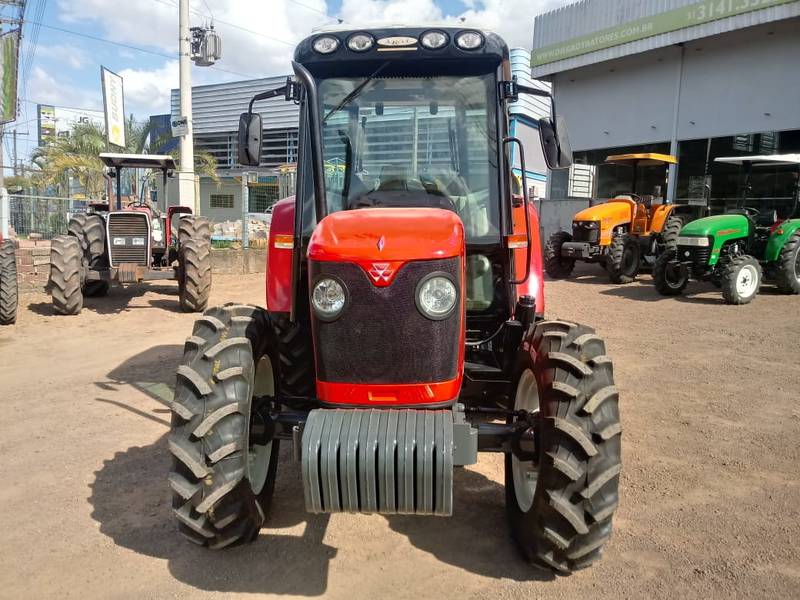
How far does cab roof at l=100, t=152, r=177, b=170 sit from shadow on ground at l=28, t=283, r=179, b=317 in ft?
7.31

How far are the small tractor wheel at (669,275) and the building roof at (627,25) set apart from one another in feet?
26.3

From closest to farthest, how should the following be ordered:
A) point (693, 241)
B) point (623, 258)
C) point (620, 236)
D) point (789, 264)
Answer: point (693, 241) < point (789, 264) < point (623, 258) < point (620, 236)

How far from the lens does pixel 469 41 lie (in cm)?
346

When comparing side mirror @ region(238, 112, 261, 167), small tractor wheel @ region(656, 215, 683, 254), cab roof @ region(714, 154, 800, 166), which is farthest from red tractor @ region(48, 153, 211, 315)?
cab roof @ region(714, 154, 800, 166)

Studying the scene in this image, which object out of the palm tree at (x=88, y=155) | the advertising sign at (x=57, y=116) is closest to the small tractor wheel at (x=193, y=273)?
the palm tree at (x=88, y=155)

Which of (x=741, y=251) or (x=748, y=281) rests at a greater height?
(x=741, y=251)

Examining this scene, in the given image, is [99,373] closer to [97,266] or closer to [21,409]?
[21,409]

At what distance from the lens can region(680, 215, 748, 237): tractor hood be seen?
11.1 m

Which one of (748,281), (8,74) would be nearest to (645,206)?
(748,281)

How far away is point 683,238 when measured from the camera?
11.3 meters

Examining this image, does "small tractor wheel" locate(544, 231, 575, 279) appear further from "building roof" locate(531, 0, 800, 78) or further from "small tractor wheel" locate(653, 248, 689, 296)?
"building roof" locate(531, 0, 800, 78)

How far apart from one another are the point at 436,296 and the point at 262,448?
4.70 feet

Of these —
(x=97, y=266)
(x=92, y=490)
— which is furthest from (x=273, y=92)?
(x=97, y=266)

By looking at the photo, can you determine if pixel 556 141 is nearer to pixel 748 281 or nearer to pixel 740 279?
pixel 740 279
